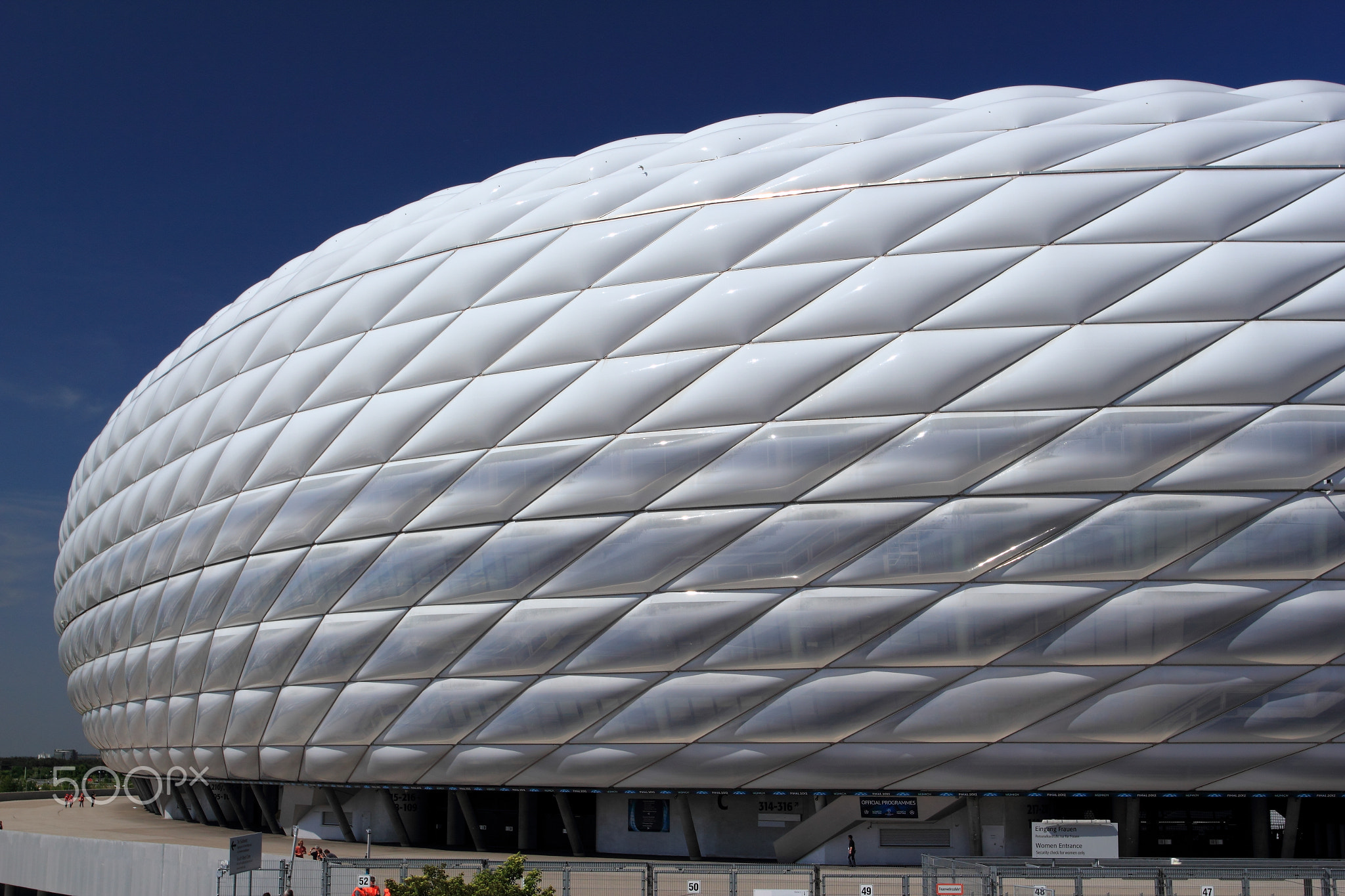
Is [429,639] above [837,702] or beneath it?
above

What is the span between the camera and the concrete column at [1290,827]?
48.0 feet

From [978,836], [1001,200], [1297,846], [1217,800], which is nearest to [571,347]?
[1001,200]

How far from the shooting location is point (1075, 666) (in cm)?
1393

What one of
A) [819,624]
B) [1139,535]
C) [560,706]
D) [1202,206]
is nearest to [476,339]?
[560,706]

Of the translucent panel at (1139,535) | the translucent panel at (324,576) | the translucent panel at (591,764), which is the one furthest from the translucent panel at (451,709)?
the translucent panel at (1139,535)

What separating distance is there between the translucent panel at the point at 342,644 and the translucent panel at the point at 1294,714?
13.2 meters

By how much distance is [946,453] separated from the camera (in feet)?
46.4

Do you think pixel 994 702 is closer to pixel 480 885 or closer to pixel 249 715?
pixel 480 885

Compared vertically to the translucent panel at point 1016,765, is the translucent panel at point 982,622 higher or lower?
higher

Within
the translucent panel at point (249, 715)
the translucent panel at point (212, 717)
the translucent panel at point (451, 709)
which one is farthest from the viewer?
the translucent panel at point (212, 717)

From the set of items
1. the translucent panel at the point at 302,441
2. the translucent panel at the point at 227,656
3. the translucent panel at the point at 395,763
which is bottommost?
the translucent panel at the point at 395,763

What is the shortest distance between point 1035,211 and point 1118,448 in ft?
12.9

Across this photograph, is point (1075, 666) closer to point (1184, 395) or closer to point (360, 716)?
point (1184, 395)

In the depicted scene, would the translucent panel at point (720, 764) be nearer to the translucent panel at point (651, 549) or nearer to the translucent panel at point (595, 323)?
the translucent panel at point (651, 549)
